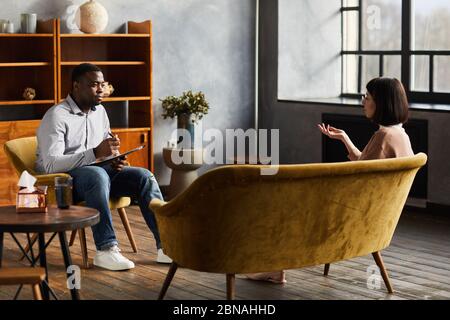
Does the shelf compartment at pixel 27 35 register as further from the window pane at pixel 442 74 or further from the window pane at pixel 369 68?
the window pane at pixel 442 74

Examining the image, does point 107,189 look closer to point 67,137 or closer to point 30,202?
point 67,137

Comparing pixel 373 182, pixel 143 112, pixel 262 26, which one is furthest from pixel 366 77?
pixel 373 182

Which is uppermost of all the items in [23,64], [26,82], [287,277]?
[23,64]

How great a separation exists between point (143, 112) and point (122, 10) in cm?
94

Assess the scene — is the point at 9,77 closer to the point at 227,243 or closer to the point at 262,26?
the point at 262,26

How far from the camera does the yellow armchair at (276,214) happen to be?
3.90 meters

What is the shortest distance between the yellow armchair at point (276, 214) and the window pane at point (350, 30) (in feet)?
14.1

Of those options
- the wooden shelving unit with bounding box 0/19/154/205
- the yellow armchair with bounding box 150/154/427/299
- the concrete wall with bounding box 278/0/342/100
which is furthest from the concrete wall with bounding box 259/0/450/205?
the yellow armchair with bounding box 150/154/427/299

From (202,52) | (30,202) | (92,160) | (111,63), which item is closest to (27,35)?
(111,63)

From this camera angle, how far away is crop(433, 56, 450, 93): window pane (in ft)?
25.1

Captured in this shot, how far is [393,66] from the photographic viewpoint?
26.5 ft

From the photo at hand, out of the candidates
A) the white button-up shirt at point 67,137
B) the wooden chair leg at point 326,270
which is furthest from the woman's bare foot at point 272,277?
the white button-up shirt at point 67,137

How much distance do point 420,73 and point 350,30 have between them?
102 cm

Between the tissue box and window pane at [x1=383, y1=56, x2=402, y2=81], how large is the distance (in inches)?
186
